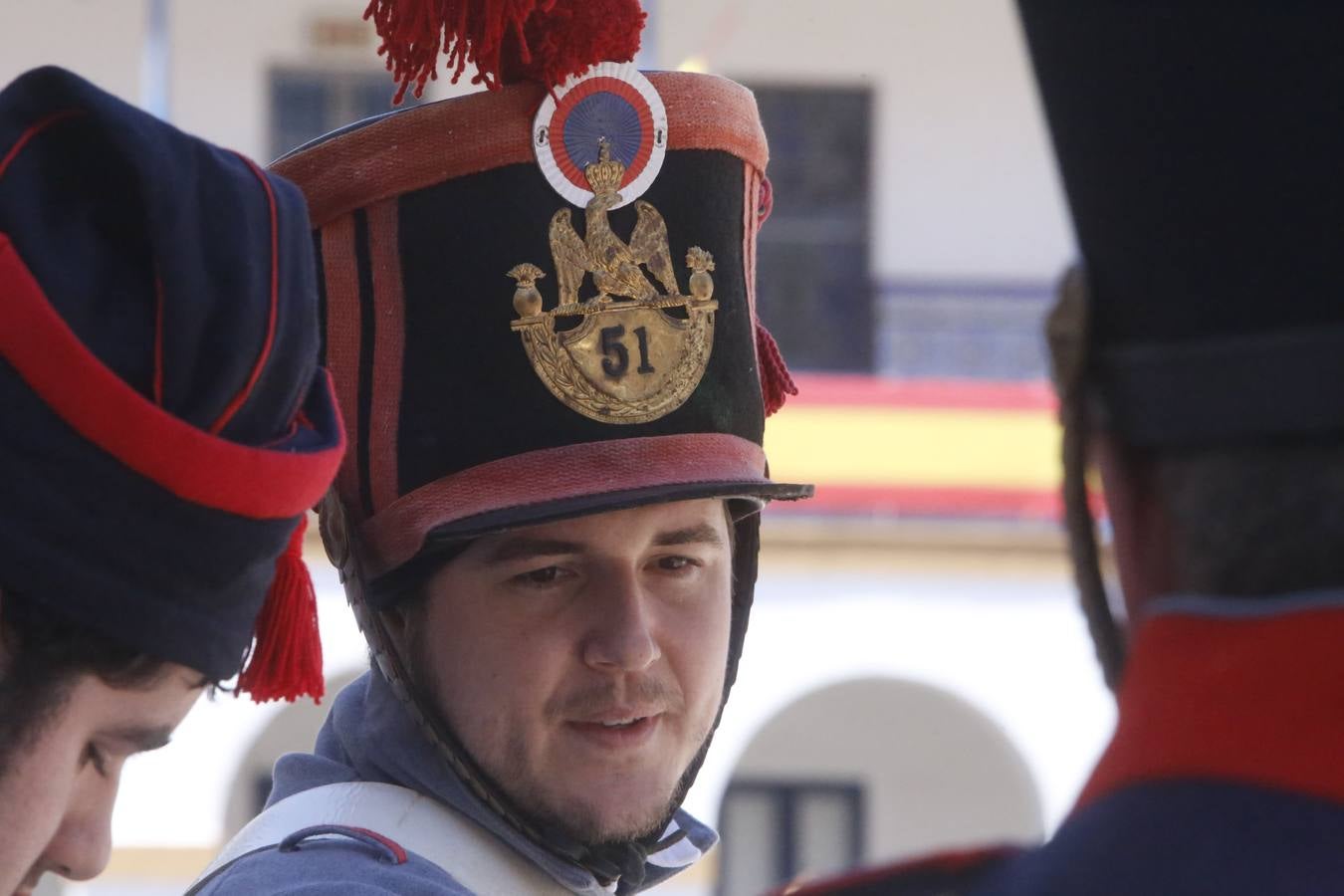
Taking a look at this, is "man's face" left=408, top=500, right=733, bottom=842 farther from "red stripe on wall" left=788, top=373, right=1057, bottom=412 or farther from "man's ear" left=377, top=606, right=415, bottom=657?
"red stripe on wall" left=788, top=373, right=1057, bottom=412

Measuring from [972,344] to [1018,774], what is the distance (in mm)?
2102

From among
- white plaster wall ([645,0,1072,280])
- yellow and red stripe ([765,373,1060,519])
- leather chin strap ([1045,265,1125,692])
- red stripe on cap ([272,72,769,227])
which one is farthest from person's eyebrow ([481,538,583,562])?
white plaster wall ([645,0,1072,280])

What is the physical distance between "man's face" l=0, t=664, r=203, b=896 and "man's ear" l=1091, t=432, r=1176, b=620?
2.40ft

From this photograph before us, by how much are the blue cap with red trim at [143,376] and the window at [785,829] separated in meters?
9.00

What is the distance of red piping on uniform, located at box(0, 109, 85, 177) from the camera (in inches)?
57.6

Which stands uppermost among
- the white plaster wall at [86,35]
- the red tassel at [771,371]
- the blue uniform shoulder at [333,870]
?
the white plaster wall at [86,35]

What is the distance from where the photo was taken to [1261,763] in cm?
94

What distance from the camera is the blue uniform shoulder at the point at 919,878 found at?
1166mm

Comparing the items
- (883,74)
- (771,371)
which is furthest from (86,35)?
(771,371)

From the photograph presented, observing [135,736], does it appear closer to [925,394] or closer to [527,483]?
[527,483]

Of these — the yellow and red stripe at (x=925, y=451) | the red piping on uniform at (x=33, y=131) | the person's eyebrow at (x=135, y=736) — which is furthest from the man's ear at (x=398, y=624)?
the yellow and red stripe at (x=925, y=451)

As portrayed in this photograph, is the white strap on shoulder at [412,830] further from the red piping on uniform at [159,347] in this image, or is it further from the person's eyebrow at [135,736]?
the red piping on uniform at [159,347]

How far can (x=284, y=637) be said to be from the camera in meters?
1.86

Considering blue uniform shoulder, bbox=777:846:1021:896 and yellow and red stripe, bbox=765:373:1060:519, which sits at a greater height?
yellow and red stripe, bbox=765:373:1060:519
